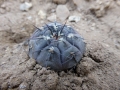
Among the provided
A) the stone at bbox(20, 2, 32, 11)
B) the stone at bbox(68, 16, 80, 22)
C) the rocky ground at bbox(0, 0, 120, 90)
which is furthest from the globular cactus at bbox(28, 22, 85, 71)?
the stone at bbox(20, 2, 32, 11)

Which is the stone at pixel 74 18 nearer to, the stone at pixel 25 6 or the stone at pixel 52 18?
the stone at pixel 52 18

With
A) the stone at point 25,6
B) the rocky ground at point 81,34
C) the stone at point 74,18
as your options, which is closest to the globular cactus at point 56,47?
the rocky ground at point 81,34

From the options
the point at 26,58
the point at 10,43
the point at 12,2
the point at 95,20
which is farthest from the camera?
the point at 12,2

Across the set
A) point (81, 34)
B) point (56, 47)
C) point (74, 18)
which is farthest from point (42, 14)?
point (56, 47)

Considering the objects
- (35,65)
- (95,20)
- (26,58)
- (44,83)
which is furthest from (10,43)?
(95,20)

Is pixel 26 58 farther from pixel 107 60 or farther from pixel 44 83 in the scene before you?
pixel 107 60

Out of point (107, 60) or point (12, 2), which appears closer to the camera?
point (107, 60)
